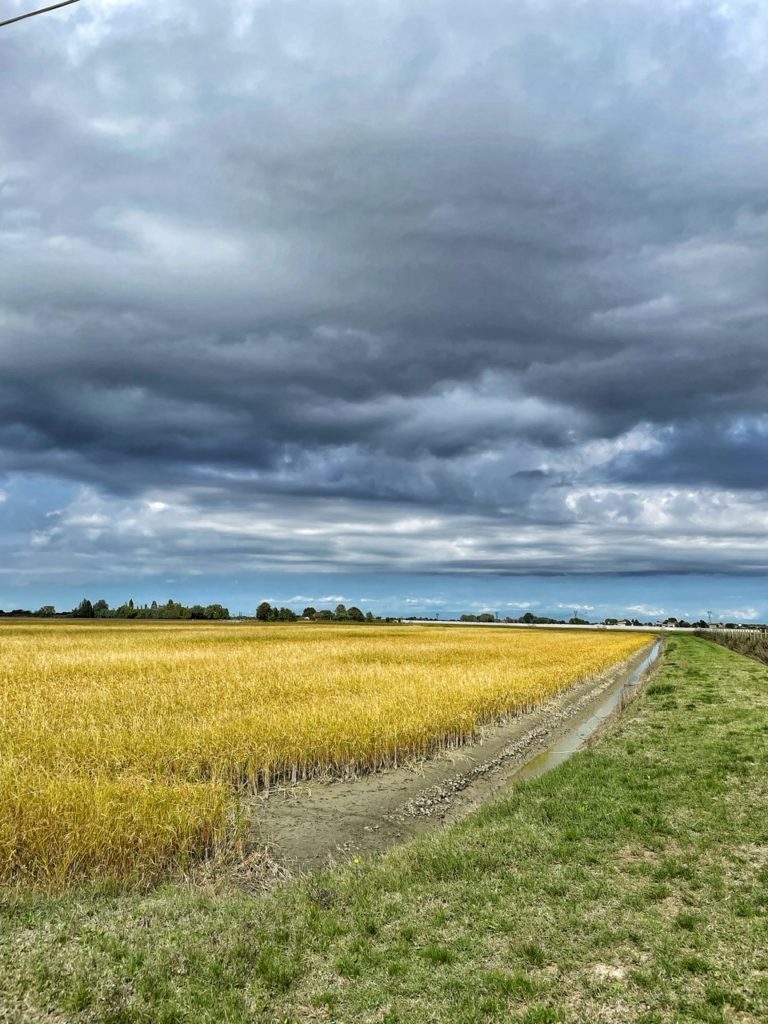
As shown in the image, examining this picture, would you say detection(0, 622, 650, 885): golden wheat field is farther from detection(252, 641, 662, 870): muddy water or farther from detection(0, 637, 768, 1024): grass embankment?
detection(0, 637, 768, 1024): grass embankment

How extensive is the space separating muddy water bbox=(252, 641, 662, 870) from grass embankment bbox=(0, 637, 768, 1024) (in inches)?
67.8

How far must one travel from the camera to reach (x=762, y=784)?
13.1 meters

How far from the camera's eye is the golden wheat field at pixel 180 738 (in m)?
9.60

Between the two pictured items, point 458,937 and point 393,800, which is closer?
point 458,937

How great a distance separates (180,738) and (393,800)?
5672mm

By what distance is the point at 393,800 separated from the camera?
14.7 meters

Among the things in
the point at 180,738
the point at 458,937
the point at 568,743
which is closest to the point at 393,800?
the point at 180,738

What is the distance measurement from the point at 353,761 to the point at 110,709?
29.1ft

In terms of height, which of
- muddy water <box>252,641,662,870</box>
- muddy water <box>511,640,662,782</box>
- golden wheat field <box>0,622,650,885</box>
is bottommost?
muddy water <box>511,640,662,782</box>

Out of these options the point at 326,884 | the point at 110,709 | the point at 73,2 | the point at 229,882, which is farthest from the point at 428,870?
the point at 110,709

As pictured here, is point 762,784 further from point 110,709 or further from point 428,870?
point 110,709

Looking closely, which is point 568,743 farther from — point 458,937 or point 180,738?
point 458,937

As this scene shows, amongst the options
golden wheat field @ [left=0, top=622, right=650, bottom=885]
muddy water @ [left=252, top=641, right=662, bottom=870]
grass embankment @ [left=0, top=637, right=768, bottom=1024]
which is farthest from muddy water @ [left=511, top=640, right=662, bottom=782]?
grass embankment @ [left=0, top=637, right=768, bottom=1024]

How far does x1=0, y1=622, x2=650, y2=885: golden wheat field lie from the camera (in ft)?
31.5
